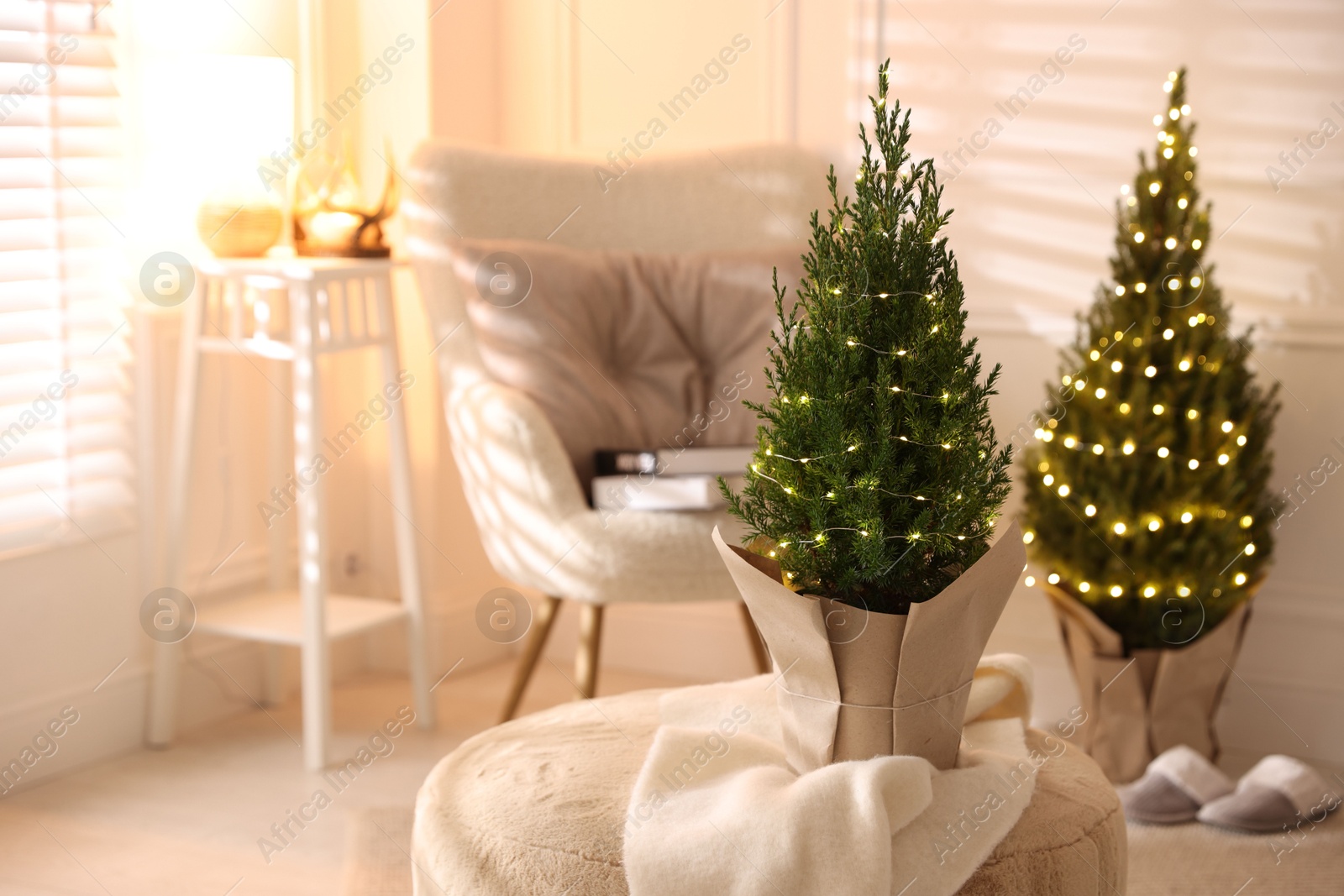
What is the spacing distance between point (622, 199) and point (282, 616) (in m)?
1.09

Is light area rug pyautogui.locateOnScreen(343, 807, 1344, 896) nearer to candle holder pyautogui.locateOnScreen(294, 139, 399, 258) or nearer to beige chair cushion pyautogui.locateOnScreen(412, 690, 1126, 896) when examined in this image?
beige chair cushion pyautogui.locateOnScreen(412, 690, 1126, 896)

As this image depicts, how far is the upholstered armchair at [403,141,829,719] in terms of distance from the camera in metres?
2.26

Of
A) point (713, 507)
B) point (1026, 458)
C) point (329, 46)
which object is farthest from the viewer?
point (329, 46)

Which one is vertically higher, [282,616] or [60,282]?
[60,282]

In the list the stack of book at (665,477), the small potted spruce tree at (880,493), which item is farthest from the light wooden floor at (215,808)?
the small potted spruce tree at (880,493)

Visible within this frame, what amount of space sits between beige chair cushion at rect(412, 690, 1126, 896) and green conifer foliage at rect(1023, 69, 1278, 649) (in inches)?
40.6

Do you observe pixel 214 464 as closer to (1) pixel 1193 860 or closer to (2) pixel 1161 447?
(2) pixel 1161 447

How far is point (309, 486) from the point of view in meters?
2.39

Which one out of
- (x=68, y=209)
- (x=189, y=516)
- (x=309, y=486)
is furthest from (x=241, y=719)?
(x=68, y=209)

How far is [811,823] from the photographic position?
3.57 feet

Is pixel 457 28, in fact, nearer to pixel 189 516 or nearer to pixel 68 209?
pixel 68 209

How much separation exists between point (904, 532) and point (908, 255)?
24 centimetres

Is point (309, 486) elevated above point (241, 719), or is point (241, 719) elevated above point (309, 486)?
point (309, 486)

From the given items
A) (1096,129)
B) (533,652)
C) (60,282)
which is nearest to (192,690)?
(533,652)
